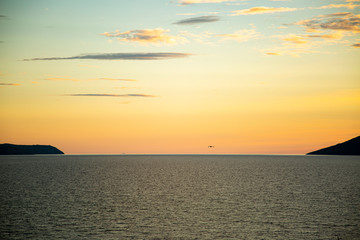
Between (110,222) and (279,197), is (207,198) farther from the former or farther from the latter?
(110,222)

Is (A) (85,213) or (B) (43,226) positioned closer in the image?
(B) (43,226)

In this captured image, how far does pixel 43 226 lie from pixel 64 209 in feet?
40.8

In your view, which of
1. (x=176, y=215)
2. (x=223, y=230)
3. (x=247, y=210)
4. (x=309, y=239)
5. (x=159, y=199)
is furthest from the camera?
(x=159, y=199)

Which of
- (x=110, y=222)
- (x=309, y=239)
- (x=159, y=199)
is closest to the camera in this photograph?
(x=309, y=239)

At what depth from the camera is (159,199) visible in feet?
240

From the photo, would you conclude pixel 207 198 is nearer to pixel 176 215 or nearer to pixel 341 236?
pixel 176 215

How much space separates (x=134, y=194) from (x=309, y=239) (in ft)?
145

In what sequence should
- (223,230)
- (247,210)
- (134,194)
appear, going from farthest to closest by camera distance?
(134,194)
(247,210)
(223,230)

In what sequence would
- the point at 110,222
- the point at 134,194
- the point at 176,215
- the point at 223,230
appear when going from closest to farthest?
the point at 223,230
the point at 110,222
the point at 176,215
the point at 134,194

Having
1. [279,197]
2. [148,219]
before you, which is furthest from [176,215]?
[279,197]

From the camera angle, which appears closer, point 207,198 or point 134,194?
point 207,198

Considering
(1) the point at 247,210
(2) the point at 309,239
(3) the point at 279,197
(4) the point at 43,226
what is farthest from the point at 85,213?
(3) the point at 279,197

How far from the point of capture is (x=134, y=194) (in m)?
81.1

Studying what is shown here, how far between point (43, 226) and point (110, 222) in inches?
312
